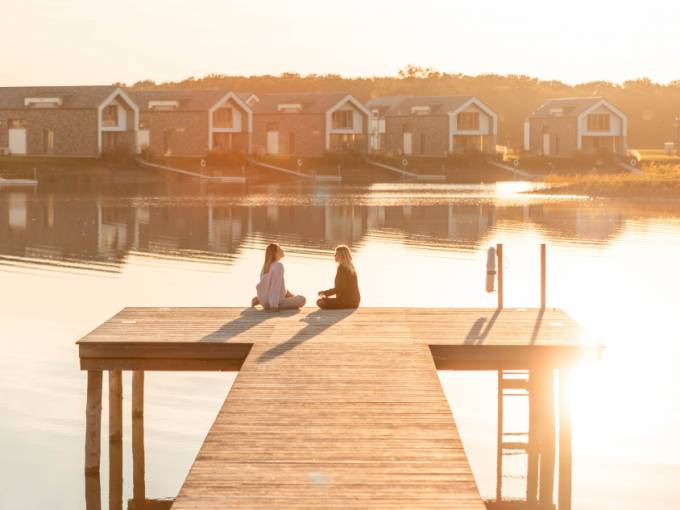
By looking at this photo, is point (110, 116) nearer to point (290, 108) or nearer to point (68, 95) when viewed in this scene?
point (68, 95)

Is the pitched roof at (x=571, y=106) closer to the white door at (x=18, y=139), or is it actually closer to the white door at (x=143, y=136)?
the white door at (x=143, y=136)

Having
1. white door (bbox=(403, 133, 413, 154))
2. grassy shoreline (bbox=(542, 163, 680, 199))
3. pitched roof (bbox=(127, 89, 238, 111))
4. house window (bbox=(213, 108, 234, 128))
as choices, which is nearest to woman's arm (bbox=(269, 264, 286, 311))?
grassy shoreline (bbox=(542, 163, 680, 199))

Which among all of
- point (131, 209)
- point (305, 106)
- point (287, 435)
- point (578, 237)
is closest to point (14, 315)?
point (287, 435)

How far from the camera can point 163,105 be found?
350 feet

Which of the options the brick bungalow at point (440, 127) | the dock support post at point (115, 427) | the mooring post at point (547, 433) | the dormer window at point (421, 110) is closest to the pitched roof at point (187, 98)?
the brick bungalow at point (440, 127)

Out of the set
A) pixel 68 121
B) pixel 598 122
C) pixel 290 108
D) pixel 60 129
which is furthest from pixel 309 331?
pixel 598 122

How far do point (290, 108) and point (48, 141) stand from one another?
76.9 ft

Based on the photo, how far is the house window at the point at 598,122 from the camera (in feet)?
376

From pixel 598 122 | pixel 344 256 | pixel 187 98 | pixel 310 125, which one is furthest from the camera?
pixel 598 122

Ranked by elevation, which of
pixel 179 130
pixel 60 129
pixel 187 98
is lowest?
pixel 60 129

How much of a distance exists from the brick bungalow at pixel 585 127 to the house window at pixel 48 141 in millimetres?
45030

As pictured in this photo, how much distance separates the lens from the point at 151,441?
1727 cm

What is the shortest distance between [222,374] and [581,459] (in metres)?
6.85

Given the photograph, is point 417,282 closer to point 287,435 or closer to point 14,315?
point 14,315
